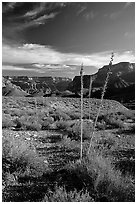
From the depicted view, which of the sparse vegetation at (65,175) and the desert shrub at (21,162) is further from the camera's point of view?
the desert shrub at (21,162)

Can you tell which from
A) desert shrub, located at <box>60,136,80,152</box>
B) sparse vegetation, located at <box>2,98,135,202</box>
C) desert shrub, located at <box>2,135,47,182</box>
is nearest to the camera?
sparse vegetation, located at <box>2,98,135,202</box>

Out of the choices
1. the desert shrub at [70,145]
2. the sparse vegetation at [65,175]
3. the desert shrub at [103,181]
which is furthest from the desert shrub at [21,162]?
the desert shrub at [70,145]

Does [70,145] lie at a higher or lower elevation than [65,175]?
higher

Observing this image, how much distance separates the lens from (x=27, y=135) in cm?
781

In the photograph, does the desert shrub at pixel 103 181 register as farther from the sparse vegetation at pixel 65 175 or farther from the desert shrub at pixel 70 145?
the desert shrub at pixel 70 145

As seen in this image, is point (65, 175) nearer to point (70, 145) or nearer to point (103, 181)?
point (103, 181)

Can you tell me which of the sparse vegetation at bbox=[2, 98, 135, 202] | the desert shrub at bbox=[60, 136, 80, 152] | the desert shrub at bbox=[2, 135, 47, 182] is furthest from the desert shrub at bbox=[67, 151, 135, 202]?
the desert shrub at bbox=[60, 136, 80, 152]

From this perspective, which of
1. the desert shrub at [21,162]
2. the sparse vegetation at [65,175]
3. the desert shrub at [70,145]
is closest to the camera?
the sparse vegetation at [65,175]

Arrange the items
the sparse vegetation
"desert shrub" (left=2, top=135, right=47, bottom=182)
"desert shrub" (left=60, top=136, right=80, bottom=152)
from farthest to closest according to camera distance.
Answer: "desert shrub" (left=60, top=136, right=80, bottom=152) → "desert shrub" (left=2, top=135, right=47, bottom=182) → the sparse vegetation

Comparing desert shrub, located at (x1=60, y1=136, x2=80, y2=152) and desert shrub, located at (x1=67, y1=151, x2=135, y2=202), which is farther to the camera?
desert shrub, located at (x1=60, y1=136, x2=80, y2=152)

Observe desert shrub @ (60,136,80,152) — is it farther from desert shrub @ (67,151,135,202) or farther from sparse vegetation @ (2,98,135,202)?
desert shrub @ (67,151,135,202)

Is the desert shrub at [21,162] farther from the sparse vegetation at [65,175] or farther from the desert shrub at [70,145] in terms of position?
the desert shrub at [70,145]

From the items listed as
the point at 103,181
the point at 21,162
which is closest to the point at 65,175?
the point at 103,181

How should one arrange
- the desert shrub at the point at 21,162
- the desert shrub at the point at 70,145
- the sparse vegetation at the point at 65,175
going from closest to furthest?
the sparse vegetation at the point at 65,175
the desert shrub at the point at 21,162
the desert shrub at the point at 70,145
